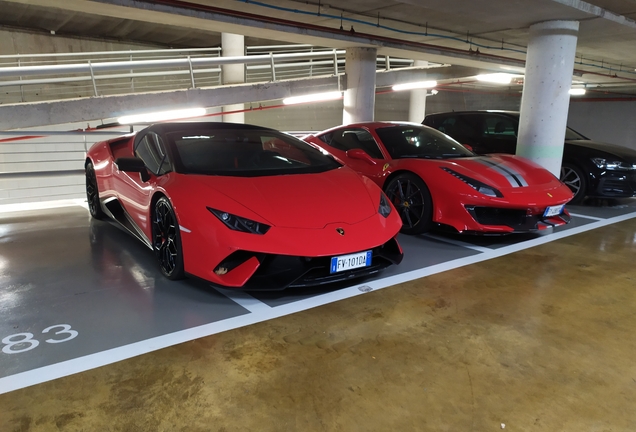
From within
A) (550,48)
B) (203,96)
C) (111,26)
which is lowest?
(203,96)

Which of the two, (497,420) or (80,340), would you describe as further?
(80,340)

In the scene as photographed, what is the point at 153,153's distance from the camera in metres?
3.40

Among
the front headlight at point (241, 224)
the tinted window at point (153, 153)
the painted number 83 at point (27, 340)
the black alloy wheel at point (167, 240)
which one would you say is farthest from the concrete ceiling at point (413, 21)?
the painted number 83 at point (27, 340)

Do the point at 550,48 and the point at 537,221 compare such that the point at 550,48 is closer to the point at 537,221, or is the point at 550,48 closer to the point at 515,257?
the point at 537,221

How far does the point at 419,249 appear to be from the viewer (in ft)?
12.8

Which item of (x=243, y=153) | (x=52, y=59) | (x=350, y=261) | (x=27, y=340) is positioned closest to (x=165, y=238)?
(x=243, y=153)

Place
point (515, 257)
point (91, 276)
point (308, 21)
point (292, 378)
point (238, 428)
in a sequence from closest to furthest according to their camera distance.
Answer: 1. point (238, 428)
2. point (292, 378)
3. point (91, 276)
4. point (515, 257)
5. point (308, 21)

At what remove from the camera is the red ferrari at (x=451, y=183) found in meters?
3.82

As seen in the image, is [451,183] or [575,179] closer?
[451,183]

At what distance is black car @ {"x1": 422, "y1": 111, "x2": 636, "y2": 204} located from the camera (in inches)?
226

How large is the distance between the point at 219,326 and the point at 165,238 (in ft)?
2.88

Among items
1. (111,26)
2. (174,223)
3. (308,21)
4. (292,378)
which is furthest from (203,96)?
(292,378)

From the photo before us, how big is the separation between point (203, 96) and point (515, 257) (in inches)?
261

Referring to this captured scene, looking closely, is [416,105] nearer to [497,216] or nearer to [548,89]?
[548,89]
